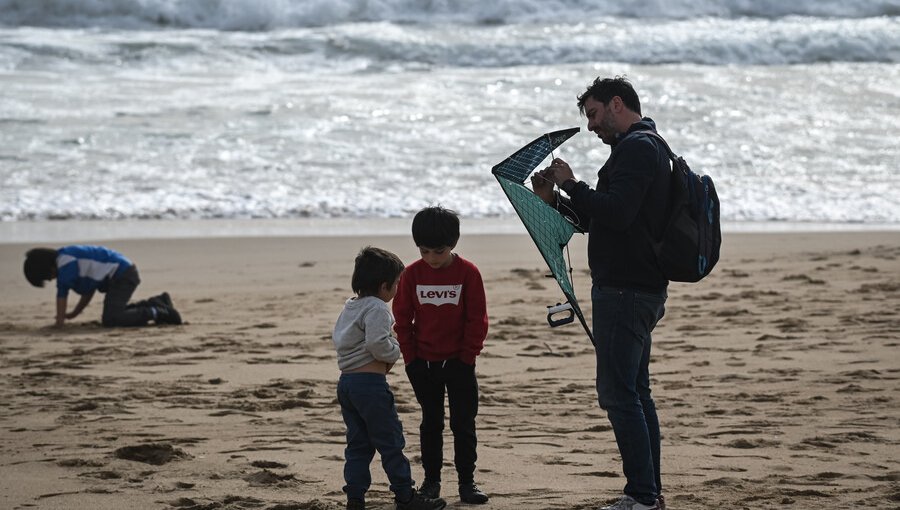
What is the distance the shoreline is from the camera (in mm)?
12026

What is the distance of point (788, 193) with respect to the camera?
606 inches

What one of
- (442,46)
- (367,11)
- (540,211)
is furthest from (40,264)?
(367,11)

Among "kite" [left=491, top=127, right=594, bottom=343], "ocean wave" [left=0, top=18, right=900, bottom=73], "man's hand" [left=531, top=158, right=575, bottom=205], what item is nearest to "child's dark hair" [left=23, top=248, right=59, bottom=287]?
"kite" [left=491, top=127, right=594, bottom=343]

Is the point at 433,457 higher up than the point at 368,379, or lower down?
lower down

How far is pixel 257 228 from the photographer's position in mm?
12844

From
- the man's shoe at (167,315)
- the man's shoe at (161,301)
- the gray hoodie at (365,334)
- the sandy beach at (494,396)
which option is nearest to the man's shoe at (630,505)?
the sandy beach at (494,396)

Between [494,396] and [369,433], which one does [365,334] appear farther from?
[494,396]

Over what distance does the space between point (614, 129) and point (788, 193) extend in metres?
12.3

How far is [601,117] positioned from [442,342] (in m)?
1.05

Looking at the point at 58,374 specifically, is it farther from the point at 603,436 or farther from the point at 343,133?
the point at 343,133

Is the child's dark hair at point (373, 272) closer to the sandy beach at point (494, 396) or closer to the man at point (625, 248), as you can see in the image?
the man at point (625, 248)

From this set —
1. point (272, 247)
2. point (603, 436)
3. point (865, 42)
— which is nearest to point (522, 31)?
point (865, 42)

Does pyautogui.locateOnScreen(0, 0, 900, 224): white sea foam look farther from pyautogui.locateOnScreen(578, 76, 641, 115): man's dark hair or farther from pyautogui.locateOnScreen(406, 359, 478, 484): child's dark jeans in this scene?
pyautogui.locateOnScreen(578, 76, 641, 115): man's dark hair

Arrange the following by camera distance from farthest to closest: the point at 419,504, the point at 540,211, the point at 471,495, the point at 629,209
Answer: the point at 471,495 → the point at 419,504 → the point at 540,211 → the point at 629,209
